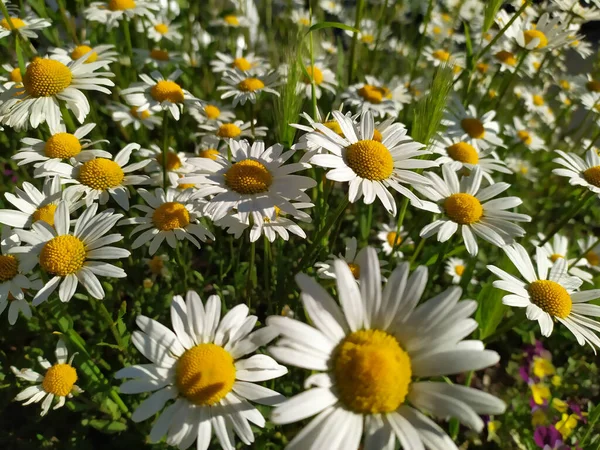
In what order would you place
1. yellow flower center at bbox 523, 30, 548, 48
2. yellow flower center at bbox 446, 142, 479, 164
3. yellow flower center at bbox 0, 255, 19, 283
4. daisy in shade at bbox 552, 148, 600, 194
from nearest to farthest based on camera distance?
yellow flower center at bbox 0, 255, 19, 283 → daisy in shade at bbox 552, 148, 600, 194 → yellow flower center at bbox 446, 142, 479, 164 → yellow flower center at bbox 523, 30, 548, 48

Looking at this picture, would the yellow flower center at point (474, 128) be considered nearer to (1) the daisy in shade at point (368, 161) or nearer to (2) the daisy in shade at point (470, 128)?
(2) the daisy in shade at point (470, 128)

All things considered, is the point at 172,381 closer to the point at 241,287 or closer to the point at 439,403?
the point at 439,403

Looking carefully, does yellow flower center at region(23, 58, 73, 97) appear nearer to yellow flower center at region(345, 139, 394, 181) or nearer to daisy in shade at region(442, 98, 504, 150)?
yellow flower center at region(345, 139, 394, 181)

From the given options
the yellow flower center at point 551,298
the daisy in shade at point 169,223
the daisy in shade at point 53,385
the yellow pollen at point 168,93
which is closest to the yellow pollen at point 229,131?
the yellow pollen at point 168,93

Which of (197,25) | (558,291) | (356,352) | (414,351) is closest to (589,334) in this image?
(558,291)

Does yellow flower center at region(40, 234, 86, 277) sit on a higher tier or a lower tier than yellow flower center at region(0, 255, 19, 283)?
higher

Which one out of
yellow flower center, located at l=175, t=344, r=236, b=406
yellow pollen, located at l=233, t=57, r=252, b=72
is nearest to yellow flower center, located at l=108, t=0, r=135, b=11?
yellow pollen, located at l=233, t=57, r=252, b=72

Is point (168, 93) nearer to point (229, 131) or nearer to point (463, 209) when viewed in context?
point (229, 131)
